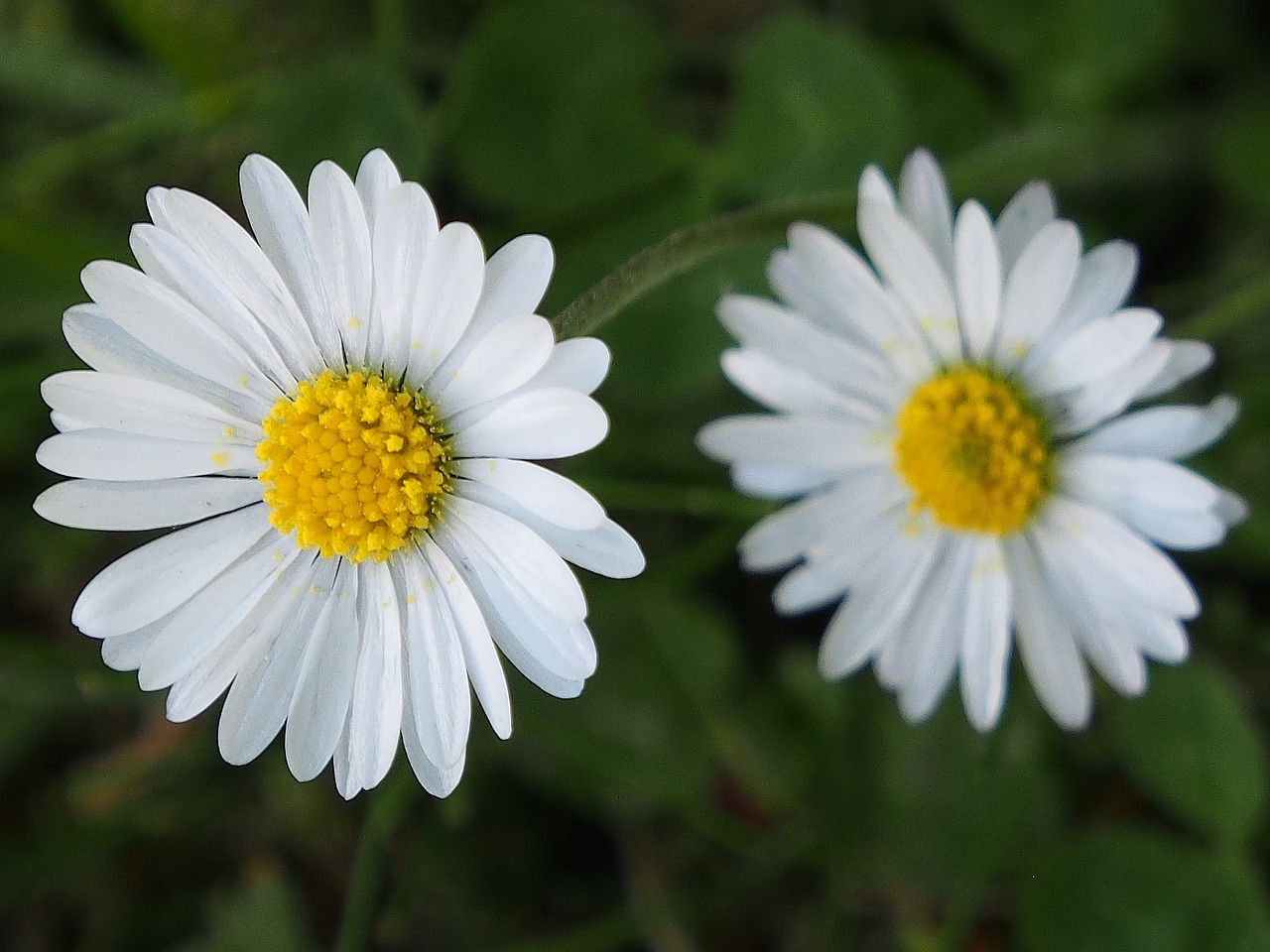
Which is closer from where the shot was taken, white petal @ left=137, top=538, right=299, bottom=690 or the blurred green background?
white petal @ left=137, top=538, right=299, bottom=690

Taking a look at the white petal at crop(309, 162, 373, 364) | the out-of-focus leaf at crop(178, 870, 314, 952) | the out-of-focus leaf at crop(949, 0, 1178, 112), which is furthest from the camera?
the out-of-focus leaf at crop(178, 870, 314, 952)

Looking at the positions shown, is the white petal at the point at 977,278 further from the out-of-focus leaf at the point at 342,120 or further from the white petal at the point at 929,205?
the out-of-focus leaf at the point at 342,120

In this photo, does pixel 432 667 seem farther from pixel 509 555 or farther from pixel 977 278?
pixel 977 278

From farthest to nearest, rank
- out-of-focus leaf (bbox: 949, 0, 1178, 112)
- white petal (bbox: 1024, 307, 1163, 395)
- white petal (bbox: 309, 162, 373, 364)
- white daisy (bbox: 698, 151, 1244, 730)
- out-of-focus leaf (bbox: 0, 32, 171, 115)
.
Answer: out-of-focus leaf (bbox: 0, 32, 171, 115)
out-of-focus leaf (bbox: 949, 0, 1178, 112)
white daisy (bbox: 698, 151, 1244, 730)
white petal (bbox: 1024, 307, 1163, 395)
white petal (bbox: 309, 162, 373, 364)

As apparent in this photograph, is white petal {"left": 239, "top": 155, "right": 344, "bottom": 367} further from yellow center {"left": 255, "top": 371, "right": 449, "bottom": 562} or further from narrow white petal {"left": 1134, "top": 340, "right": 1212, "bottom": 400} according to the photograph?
narrow white petal {"left": 1134, "top": 340, "right": 1212, "bottom": 400}

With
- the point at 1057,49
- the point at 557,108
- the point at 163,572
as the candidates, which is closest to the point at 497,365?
the point at 163,572

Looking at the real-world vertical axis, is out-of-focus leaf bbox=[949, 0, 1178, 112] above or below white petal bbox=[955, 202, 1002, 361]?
above

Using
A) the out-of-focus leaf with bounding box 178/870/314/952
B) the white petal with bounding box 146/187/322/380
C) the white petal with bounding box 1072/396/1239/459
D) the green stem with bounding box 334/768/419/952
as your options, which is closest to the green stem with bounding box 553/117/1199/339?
the white petal with bounding box 146/187/322/380
